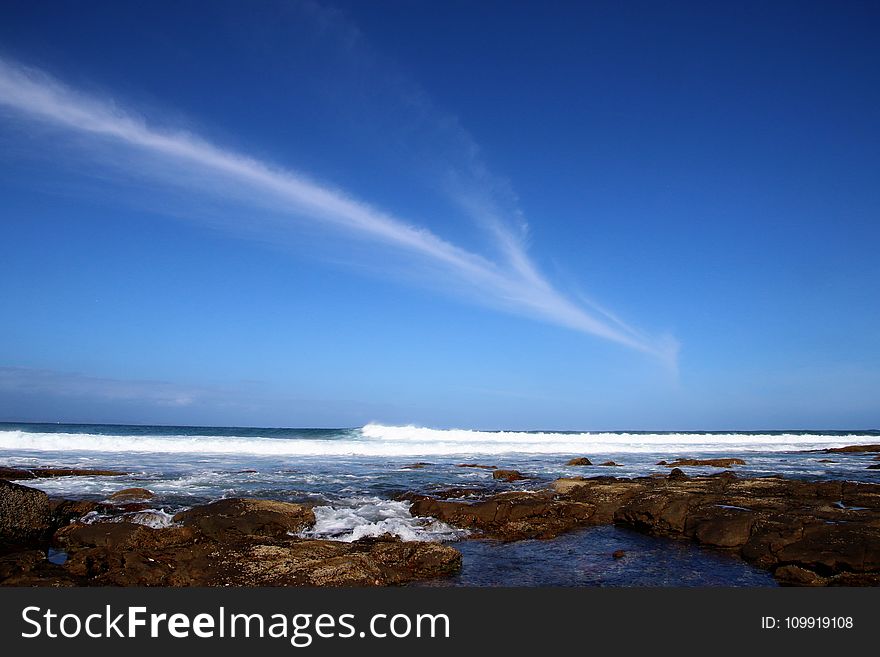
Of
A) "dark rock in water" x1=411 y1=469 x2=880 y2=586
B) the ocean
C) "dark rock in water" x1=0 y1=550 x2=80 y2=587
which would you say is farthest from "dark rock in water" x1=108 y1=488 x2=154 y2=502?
"dark rock in water" x1=411 y1=469 x2=880 y2=586

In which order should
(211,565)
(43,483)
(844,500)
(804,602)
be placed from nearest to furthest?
(804,602)
(211,565)
(844,500)
(43,483)

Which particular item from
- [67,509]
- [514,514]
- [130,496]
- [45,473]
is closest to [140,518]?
[67,509]

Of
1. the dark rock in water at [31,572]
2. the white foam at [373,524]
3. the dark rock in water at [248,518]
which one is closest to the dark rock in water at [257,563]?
the dark rock in water at [31,572]

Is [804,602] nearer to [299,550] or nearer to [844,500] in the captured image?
[299,550]

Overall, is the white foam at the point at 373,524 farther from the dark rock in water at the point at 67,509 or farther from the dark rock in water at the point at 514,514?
the dark rock in water at the point at 67,509

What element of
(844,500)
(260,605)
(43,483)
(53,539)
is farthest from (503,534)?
(43,483)

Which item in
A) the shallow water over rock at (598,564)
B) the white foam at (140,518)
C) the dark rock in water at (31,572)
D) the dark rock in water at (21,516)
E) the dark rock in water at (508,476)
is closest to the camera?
the dark rock in water at (31,572)

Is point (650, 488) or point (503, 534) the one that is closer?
point (503, 534)

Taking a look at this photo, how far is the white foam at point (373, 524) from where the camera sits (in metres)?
11.1

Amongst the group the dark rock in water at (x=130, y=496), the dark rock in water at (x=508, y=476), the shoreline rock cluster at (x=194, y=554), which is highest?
the shoreline rock cluster at (x=194, y=554)

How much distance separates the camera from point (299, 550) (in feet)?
27.8

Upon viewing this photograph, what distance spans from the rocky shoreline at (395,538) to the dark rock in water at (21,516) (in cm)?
2

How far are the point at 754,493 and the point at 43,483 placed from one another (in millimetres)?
22141

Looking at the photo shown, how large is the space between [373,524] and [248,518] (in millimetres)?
2640
